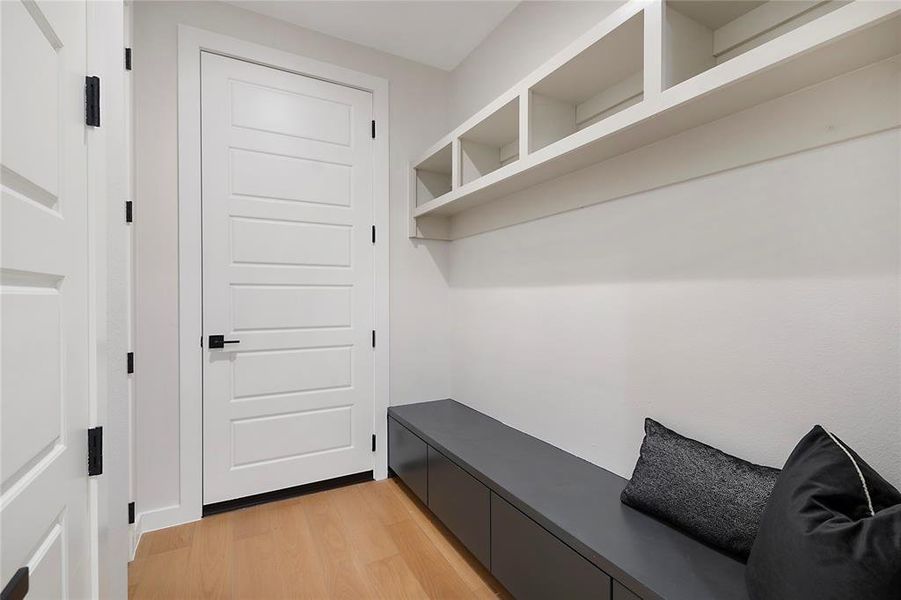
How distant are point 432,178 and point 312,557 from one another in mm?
2432

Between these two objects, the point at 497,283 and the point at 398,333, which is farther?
the point at 398,333

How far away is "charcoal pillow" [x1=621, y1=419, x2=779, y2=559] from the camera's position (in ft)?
3.77

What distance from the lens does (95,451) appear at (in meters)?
1.00

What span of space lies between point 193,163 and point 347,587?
89.7 inches

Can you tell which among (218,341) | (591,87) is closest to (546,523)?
(591,87)

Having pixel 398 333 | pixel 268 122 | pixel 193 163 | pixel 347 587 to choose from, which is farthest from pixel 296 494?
pixel 268 122

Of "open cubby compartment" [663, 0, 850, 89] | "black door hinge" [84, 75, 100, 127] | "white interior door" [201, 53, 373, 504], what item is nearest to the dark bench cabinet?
"white interior door" [201, 53, 373, 504]

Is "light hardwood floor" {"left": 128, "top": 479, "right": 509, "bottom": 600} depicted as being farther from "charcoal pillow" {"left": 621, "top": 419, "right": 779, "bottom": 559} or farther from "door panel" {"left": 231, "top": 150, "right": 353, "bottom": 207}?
"door panel" {"left": 231, "top": 150, "right": 353, "bottom": 207}

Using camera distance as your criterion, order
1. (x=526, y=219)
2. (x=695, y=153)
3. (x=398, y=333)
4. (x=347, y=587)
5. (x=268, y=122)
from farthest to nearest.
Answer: (x=398, y=333) → (x=268, y=122) → (x=526, y=219) → (x=347, y=587) → (x=695, y=153)

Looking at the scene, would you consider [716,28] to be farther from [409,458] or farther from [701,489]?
[409,458]

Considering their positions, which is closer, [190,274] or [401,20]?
[190,274]

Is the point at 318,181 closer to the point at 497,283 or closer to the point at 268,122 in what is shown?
the point at 268,122

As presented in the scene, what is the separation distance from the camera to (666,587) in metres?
1.05

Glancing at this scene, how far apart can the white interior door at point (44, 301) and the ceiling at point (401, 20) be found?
5.66 ft
